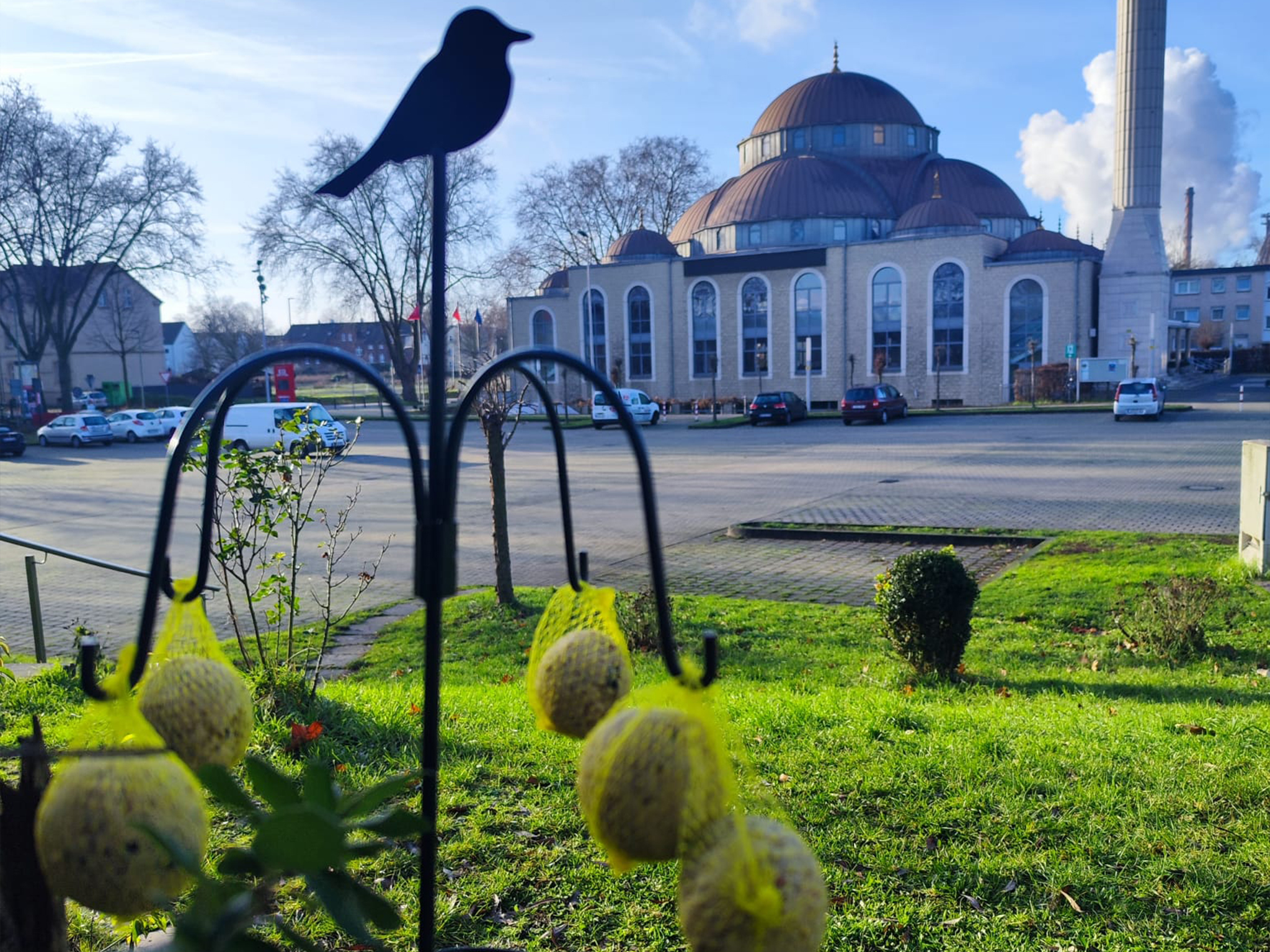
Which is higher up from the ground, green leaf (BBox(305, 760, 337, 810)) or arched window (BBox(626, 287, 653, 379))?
arched window (BBox(626, 287, 653, 379))

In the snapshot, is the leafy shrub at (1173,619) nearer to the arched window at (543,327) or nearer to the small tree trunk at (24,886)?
the small tree trunk at (24,886)

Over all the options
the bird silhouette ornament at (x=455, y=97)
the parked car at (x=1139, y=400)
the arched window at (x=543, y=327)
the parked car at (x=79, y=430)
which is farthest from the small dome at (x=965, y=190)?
the bird silhouette ornament at (x=455, y=97)

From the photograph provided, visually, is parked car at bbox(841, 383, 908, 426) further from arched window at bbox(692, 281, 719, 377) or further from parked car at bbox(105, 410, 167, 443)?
parked car at bbox(105, 410, 167, 443)

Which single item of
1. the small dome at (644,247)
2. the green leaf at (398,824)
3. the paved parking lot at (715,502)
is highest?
the small dome at (644,247)

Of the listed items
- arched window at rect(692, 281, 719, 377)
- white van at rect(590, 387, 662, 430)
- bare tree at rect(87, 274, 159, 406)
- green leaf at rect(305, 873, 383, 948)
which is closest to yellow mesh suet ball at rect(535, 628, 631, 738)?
green leaf at rect(305, 873, 383, 948)

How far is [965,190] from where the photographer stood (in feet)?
214

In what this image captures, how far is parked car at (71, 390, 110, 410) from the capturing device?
57169 mm

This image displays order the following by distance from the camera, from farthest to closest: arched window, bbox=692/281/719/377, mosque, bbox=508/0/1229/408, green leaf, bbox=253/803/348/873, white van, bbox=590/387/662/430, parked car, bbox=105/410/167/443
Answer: arched window, bbox=692/281/719/377 < mosque, bbox=508/0/1229/408 < parked car, bbox=105/410/167/443 < white van, bbox=590/387/662/430 < green leaf, bbox=253/803/348/873

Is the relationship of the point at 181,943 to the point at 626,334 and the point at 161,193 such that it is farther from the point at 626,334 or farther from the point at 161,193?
the point at 626,334

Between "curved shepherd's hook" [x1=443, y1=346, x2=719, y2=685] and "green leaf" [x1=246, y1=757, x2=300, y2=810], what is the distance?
1.29ft

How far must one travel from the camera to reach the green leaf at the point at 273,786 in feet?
3.56

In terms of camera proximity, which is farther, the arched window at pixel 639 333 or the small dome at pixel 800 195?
the arched window at pixel 639 333

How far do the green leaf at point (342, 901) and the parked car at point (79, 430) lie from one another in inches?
1649

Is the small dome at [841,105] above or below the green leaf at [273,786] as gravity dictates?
above
